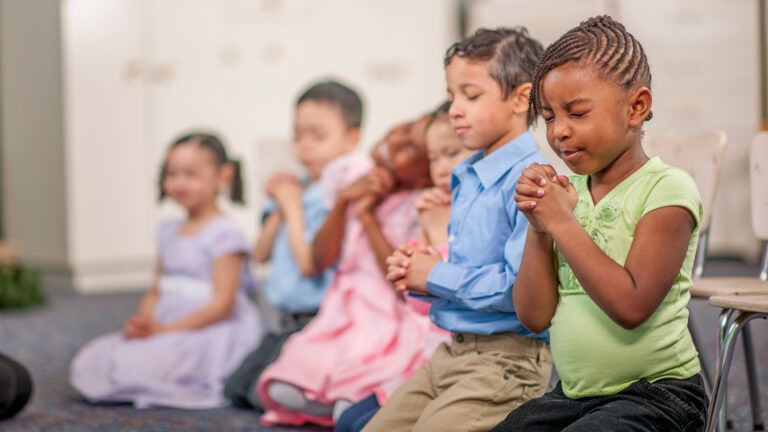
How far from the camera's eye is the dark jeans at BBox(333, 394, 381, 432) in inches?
69.1

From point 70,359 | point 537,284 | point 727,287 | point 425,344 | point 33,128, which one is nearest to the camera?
point 537,284

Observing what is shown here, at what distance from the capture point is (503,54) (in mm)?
1508

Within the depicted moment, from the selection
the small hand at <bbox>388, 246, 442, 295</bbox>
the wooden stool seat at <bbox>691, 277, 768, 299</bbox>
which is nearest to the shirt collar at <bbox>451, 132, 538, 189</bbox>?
the small hand at <bbox>388, 246, 442, 295</bbox>

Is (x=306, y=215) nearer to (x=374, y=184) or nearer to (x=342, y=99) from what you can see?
(x=342, y=99)

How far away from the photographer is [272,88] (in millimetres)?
4906

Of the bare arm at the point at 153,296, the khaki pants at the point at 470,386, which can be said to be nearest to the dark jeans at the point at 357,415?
the khaki pants at the point at 470,386

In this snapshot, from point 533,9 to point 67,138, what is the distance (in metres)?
2.19

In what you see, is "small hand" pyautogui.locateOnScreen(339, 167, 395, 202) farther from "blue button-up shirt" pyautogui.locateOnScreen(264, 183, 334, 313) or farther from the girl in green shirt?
the girl in green shirt

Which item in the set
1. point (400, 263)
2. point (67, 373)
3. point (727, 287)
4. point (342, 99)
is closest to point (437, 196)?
point (400, 263)

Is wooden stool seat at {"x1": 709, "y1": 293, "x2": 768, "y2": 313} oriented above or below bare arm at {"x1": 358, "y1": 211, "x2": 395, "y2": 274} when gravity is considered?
above

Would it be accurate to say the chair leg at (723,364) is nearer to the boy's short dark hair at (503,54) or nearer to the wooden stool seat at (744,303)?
the wooden stool seat at (744,303)

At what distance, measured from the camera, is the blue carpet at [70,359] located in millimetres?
2135

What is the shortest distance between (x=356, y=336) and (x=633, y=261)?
103 centimetres

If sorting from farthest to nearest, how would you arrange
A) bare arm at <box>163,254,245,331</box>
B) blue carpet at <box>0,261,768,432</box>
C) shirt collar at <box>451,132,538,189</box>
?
bare arm at <box>163,254,245,331</box> → blue carpet at <box>0,261,768,432</box> → shirt collar at <box>451,132,538,189</box>
